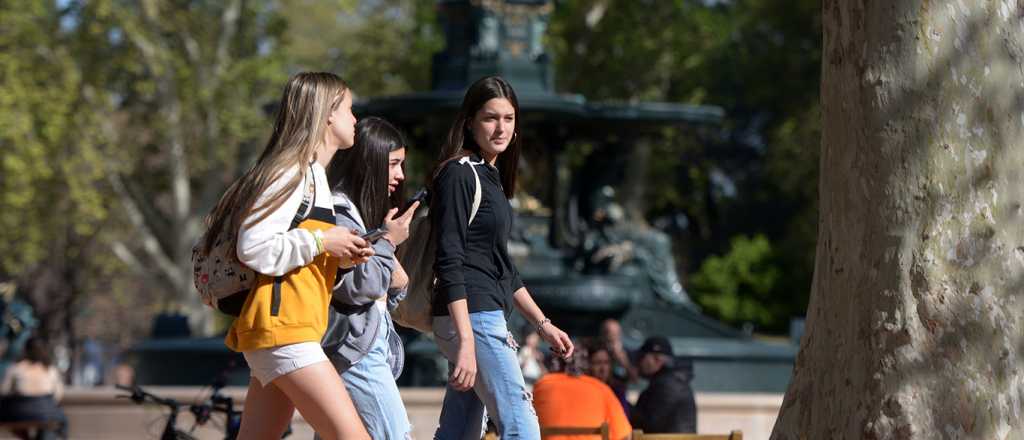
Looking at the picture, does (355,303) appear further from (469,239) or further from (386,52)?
(386,52)

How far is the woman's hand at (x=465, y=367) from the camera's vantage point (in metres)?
6.26

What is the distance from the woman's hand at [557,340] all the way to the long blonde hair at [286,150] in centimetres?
127

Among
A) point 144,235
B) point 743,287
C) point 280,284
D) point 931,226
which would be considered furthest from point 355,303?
point 743,287

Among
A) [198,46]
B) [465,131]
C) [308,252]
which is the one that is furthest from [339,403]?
[198,46]

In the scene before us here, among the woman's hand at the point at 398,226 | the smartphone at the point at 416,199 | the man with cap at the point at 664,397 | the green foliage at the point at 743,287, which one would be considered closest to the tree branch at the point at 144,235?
the green foliage at the point at 743,287

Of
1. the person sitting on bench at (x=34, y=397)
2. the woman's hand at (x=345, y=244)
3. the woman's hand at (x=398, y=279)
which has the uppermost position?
the woman's hand at (x=345, y=244)

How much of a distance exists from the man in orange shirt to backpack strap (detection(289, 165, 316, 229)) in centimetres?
338

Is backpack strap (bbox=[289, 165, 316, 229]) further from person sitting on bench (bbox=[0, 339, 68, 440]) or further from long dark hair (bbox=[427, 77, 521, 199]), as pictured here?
person sitting on bench (bbox=[0, 339, 68, 440])

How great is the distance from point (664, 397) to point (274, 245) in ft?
17.4

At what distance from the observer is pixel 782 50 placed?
53.7 metres

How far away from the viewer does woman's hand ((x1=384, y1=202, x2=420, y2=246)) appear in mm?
6285

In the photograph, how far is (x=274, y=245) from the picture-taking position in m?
5.67

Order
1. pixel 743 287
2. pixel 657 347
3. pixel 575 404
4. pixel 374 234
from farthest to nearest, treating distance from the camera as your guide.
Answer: pixel 743 287
pixel 657 347
pixel 575 404
pixel 374 234

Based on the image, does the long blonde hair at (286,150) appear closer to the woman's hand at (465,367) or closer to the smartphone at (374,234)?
the smartphone at (374,234)
